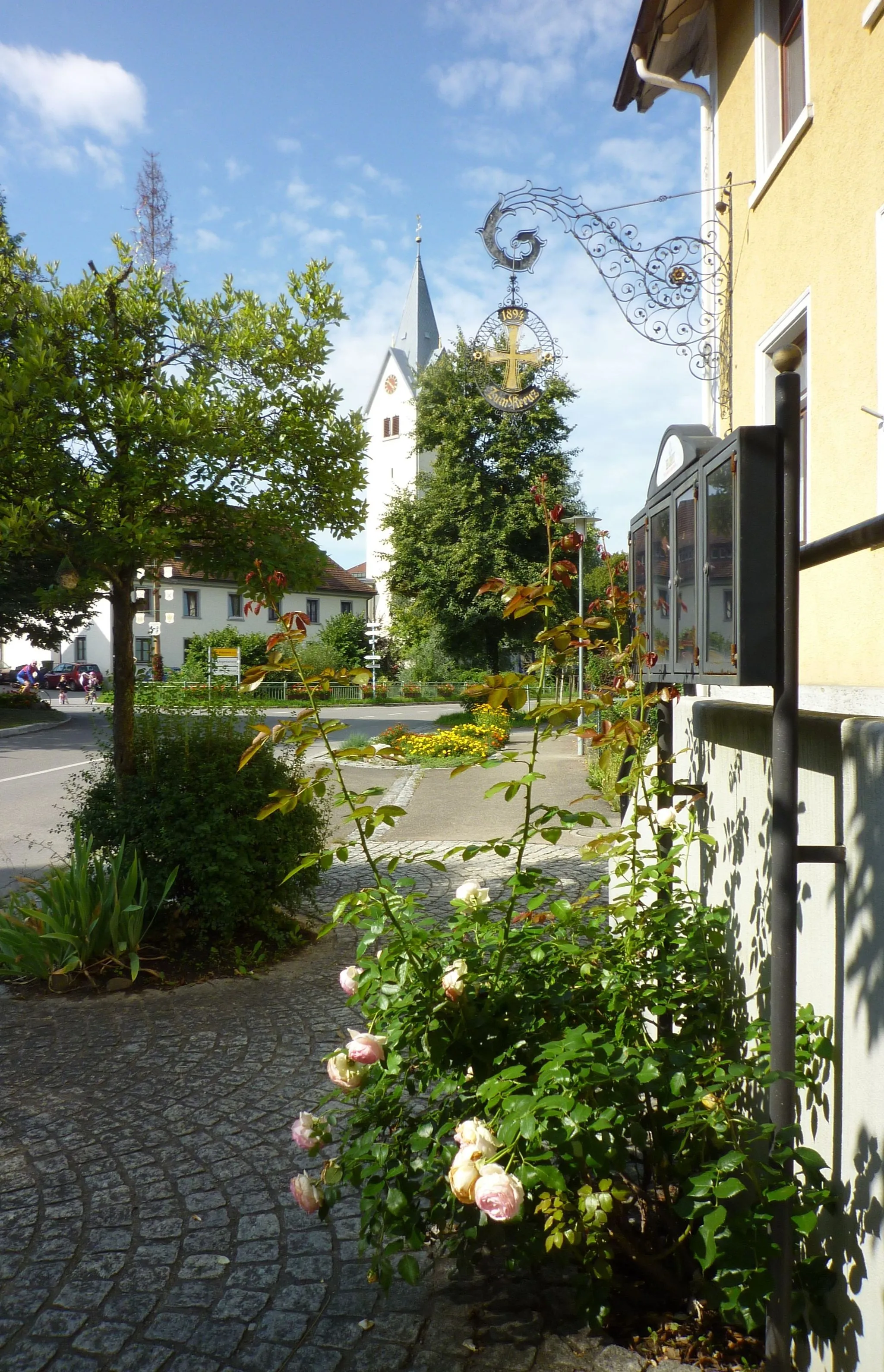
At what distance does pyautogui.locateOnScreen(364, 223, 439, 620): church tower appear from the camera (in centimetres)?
6031

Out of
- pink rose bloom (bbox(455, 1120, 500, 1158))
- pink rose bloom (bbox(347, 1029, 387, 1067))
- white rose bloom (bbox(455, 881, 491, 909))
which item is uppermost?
white rose bloom (bbox(455, 881, 491, 909))

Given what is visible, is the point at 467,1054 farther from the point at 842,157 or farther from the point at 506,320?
the point at 506,320

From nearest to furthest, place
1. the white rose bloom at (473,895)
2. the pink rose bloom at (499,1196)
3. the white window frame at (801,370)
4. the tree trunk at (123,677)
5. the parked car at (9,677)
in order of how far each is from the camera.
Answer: the pink rose bloom at (499,1196)
the white rose bloom at (473,895)
the white window frame at (801,370)
the tree trunk at (123,677)
the parked car at (9,677)

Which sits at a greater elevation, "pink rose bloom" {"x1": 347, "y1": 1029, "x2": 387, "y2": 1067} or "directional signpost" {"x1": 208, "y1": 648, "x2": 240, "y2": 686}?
"directional signpost" {"x1": 208, "y1": 648, "x2": 240, "y2": 686}

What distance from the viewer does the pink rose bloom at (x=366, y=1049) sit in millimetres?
2406

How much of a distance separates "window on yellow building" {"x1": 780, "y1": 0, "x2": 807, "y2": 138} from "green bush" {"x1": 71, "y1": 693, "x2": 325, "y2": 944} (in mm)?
5326

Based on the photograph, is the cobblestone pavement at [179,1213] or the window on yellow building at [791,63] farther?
the window on yellow building at [791,63]

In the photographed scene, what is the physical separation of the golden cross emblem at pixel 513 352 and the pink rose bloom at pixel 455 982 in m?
5.48

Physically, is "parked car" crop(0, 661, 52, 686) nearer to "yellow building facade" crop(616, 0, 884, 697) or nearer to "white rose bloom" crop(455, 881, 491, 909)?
"yellow building facade" crop(616, 0, 884, 697)

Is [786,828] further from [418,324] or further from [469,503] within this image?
[418,324]

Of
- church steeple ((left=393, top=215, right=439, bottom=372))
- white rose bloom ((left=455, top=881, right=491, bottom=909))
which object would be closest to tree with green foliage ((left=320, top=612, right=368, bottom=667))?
church steeple ((left=393, top=215, right=439, bottom=372))

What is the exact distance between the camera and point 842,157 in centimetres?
548

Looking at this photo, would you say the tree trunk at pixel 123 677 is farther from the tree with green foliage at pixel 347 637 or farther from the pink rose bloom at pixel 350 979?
the tree with green foliage at pixel 347 637

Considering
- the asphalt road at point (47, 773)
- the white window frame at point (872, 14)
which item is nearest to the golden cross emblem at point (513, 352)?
the white window frame at point (872, 14)
